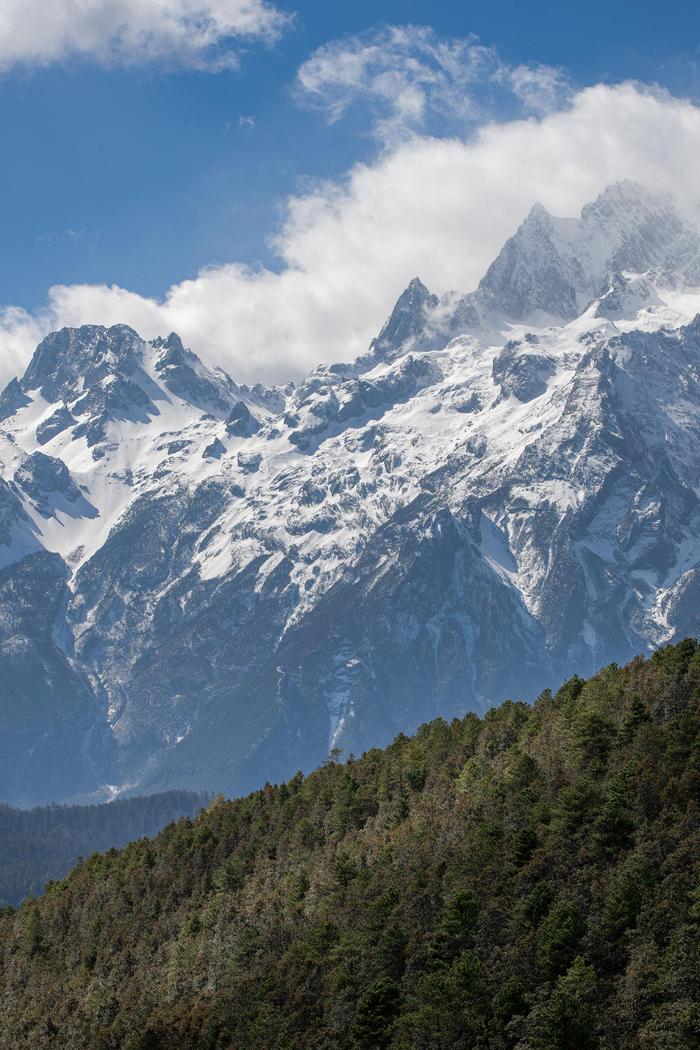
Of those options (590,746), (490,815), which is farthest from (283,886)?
(590,746)

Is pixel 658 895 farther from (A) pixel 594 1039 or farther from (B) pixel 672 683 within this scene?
(B) pixel 672 683

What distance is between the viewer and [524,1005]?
131625mm

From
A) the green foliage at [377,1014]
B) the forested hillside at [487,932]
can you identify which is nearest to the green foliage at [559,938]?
the forested hillside at [487,932]

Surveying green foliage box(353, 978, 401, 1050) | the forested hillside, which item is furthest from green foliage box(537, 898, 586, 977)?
green foliage box(353, 978, 401, 1050)

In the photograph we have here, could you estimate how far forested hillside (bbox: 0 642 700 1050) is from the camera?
423 feet

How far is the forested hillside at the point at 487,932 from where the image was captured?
129 meters

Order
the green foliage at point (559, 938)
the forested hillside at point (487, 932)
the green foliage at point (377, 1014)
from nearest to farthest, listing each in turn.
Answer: the forested hillside at point (487, 932) → the green foliage at point (559, 938) → the green foliage at point (377, 1014)

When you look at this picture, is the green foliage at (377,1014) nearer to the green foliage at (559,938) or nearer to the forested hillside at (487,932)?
the forested hillside at (487,932)

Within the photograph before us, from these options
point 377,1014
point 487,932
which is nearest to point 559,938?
point 487,932

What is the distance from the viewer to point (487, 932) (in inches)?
5787

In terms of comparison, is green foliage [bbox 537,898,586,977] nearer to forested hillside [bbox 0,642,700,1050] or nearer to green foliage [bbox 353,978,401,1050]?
forested hillside [bbox 0,642,700,1050]

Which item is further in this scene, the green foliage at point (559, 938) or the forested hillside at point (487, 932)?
the green foliage at point (559, 938)

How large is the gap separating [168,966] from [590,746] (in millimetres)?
65487

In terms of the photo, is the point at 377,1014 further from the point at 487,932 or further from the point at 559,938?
the point at 559,938
